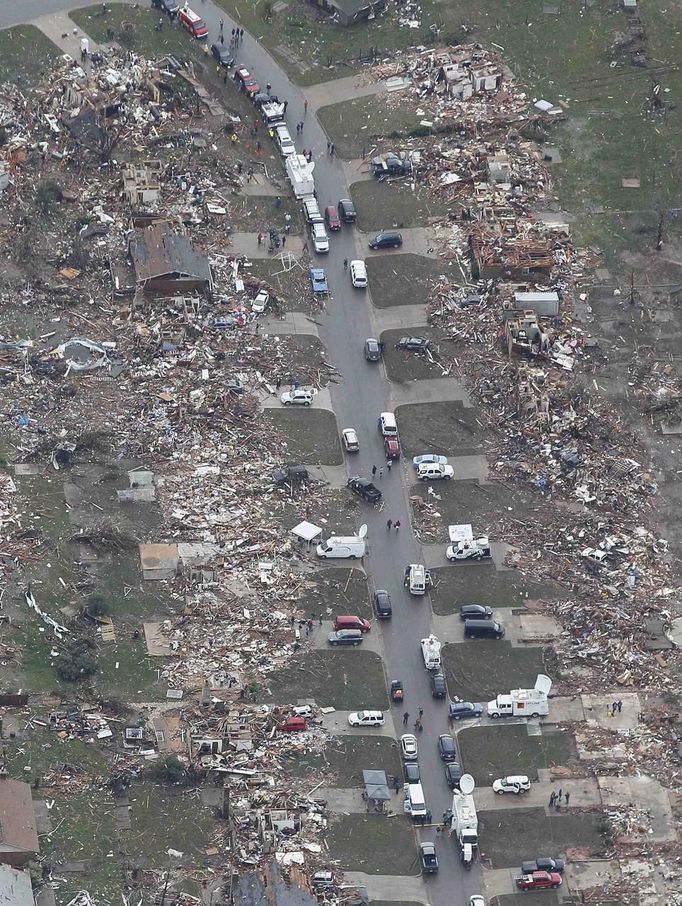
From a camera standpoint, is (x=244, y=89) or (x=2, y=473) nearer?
(x=2, y=473)

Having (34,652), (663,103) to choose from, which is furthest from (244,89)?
(34,652)

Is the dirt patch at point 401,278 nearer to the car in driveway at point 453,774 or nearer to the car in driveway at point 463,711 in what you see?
the car in driveway at point 463,711

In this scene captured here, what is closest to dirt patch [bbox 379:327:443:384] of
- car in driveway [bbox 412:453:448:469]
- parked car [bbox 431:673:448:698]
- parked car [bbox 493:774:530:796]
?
car in driveway [bbox 412:453:448:469]

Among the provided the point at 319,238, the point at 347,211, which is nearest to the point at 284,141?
the point at 347,211

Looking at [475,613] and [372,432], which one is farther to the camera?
[372,432]

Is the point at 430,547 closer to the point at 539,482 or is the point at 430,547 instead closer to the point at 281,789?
the point at 539,482

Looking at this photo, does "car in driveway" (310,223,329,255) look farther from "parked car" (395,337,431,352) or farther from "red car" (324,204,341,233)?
"parked car" (395,337,431,352)

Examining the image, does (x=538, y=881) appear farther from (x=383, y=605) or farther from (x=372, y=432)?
(x=372, y=432)
